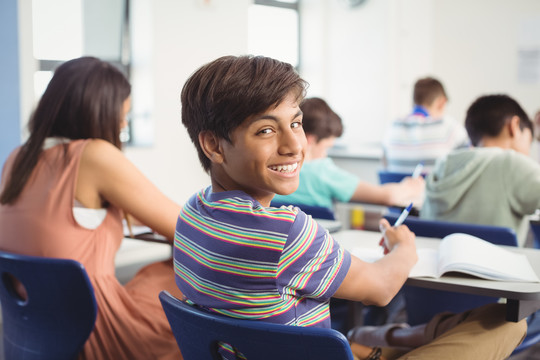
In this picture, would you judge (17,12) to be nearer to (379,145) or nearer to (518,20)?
(379,145)

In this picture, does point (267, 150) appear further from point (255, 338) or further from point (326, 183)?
point (326, 183)

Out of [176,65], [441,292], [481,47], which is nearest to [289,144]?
[441,292]

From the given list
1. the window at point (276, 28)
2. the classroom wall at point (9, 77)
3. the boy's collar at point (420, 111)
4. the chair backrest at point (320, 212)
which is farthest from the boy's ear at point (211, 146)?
the window at point (276, 28)

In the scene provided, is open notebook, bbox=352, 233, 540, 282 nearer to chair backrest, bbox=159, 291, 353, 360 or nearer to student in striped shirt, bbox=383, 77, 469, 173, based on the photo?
chair backrest, bbox=159, 291, 353, 360

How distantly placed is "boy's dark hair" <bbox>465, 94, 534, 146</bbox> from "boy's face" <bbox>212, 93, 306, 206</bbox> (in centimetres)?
158

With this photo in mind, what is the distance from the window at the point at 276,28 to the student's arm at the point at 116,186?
3729 mm

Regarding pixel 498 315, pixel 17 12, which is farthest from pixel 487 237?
pixel 17 12

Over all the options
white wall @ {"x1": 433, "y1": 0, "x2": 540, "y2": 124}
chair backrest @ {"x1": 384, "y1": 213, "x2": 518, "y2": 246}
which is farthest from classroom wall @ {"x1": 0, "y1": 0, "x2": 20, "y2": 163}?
white wall @ {"x1": 433, "y1": 0, "x2": 540, "y2": 124}

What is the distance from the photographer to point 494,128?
2.43 meters

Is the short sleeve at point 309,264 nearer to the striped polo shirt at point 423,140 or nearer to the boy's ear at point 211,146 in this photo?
the boy's ear at point 211,146

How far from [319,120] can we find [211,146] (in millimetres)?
1632

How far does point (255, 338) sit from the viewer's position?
2.83 ft

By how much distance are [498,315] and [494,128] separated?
4.06ft

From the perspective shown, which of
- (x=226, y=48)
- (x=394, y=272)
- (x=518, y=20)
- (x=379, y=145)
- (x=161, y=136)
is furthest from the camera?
(x=379, y=145)
